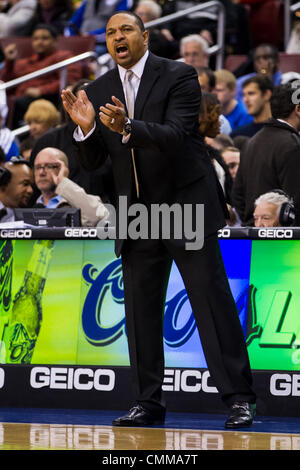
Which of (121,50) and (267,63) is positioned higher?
(267,63)

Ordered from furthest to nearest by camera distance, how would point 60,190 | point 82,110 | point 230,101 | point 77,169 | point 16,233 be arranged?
1. point 230,101
2. point 77,169
3. point 60,190
4. point 16,233
5. point 82,110

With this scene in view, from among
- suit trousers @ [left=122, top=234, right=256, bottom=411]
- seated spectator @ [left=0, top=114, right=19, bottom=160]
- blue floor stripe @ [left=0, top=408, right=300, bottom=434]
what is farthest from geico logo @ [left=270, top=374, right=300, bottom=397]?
seated spectator @ [left=0, top=114, right=19, bottom=160]

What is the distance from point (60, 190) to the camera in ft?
24.7

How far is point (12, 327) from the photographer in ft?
22.4

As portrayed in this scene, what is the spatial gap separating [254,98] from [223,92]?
3.24 feet

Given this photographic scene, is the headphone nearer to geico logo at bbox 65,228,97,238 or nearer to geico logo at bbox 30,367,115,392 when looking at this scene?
geico logo at bbox 65,228,97,238

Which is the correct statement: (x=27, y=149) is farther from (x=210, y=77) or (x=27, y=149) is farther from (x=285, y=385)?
(x=285, y=385)

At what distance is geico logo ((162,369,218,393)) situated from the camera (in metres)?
6.47

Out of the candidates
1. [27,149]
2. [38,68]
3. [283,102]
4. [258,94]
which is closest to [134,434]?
[283,102]

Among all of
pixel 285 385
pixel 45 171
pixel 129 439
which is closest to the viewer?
pixel 129 439

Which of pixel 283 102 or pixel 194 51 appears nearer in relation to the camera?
pixel 283 102

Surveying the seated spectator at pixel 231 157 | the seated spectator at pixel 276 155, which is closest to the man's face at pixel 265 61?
the seated spectator at pixel 231 157

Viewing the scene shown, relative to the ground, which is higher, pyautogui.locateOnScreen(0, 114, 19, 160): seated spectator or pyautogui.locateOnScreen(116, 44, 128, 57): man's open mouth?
pyautogui.locateOnScreen(0, 114, 19, 160): seated spectator

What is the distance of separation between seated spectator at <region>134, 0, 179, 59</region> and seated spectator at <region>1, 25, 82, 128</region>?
1015 mm
